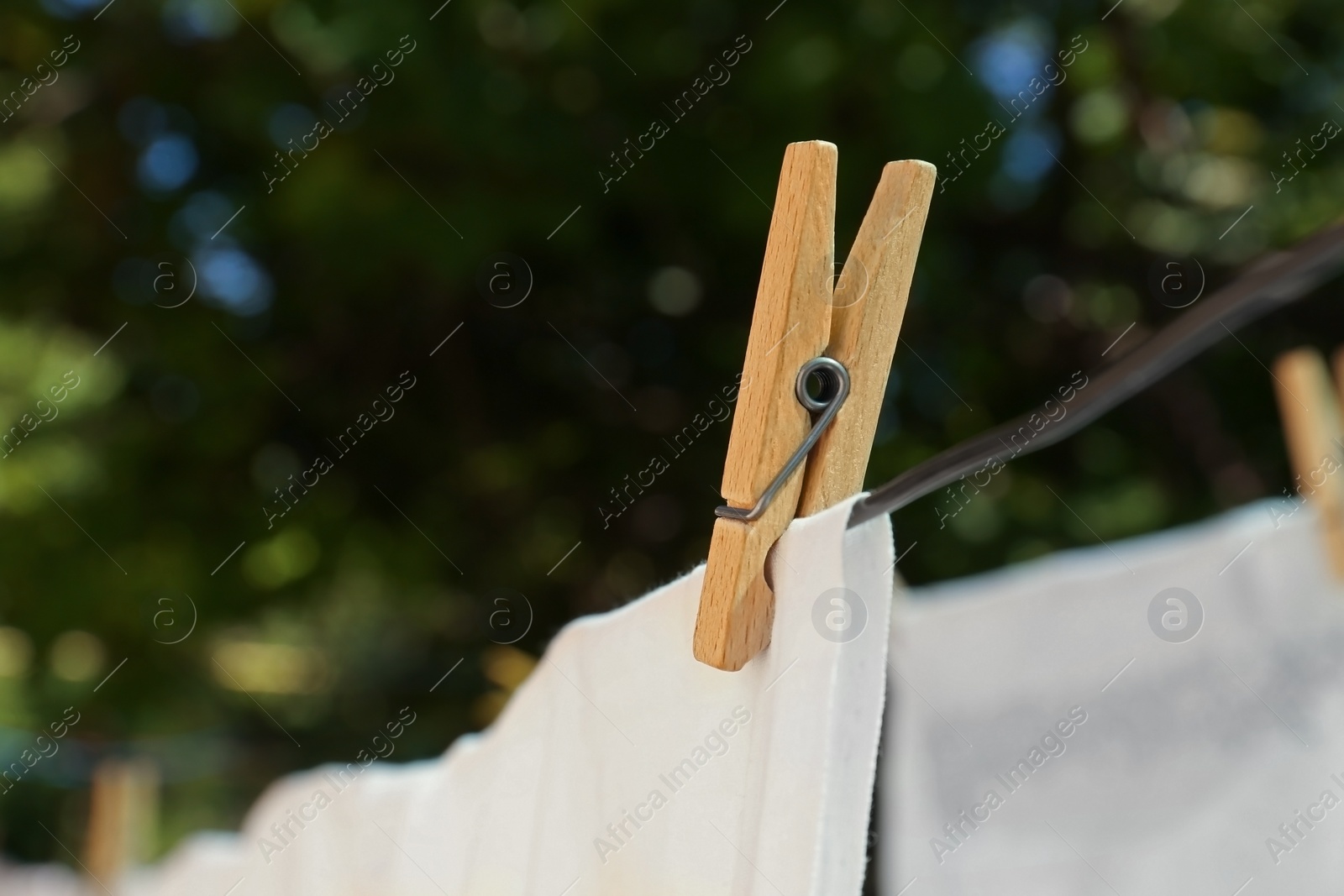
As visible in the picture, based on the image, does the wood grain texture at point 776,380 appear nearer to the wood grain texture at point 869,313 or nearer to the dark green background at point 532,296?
the wood grain texture at point 869,313

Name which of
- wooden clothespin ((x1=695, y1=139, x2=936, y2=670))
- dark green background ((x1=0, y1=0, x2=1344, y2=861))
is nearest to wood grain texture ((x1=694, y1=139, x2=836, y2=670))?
wooden clothespin ((x1=695, y1=139, x2=936, y2=670))

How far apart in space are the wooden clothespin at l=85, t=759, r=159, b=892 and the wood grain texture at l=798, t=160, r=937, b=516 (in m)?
1.20

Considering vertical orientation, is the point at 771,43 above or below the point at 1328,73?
below

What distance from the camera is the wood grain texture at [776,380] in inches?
16.2

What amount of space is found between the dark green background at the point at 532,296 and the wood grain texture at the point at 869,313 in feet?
3.67

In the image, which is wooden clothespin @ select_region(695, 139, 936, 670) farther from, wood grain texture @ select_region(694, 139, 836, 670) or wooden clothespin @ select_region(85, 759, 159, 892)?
wooden clothespin @ select_region(85, 759, 159, 892)

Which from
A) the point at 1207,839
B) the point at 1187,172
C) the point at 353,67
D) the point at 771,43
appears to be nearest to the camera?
the point at 1207,839

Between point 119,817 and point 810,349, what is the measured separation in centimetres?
131

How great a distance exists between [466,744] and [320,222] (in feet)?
3.39

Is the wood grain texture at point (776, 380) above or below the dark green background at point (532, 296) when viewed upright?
below

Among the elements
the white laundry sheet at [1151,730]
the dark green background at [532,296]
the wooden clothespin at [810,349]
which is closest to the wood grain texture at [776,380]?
the wooden clothespin at [810,349]

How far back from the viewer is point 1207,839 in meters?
0.64

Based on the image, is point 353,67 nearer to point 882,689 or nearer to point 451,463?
point 451,463

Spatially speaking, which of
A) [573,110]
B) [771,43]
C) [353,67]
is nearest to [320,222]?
[353,67]
